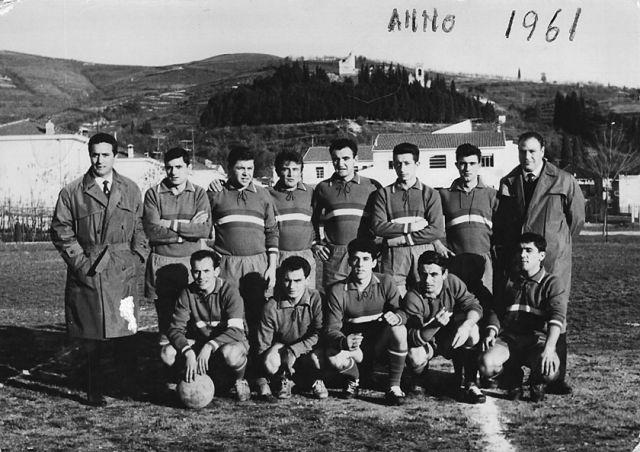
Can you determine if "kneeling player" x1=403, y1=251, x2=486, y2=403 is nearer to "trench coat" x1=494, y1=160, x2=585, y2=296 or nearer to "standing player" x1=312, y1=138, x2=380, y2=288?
"trench coat" x1=494, y1=160, x2=585, y2=296

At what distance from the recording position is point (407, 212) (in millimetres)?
6012

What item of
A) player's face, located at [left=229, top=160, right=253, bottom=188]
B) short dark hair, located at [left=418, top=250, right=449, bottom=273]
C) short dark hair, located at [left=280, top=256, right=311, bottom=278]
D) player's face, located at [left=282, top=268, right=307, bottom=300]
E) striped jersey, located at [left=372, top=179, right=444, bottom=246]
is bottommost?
player's face, located at [left=282, top=268, right=307, bottom=300]

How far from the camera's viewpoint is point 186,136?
88875 millimetres

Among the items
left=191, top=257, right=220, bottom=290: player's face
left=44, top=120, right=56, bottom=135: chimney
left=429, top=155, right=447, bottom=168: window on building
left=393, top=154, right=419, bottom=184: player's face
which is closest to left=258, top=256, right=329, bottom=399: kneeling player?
left=191, top=257, right=220, bottom=290: player's face

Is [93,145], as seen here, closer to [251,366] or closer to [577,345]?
[251,366]

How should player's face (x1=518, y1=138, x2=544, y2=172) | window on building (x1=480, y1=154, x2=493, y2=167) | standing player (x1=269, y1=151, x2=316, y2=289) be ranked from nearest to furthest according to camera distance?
player's face (x1=518, y1=138, x2=544, y2=172) < standing player (x1=269, y1=151, x2=316, y2=289) < window on building (x1=480, y1=154, x2=493, y2=167)

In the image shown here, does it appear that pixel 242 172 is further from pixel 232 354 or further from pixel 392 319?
pixel 392 319

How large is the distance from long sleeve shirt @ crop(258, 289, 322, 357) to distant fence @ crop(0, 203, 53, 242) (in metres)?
25.9

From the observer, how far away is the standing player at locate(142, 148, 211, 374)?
5.88 metres

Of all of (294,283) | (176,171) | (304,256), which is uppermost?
(176,171)

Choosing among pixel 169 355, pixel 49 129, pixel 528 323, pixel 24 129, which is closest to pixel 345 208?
pixel 528 323

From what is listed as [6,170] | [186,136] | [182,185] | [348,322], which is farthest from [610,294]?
[186,136]

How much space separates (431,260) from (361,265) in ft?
1.72

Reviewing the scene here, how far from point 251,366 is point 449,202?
2.12m
